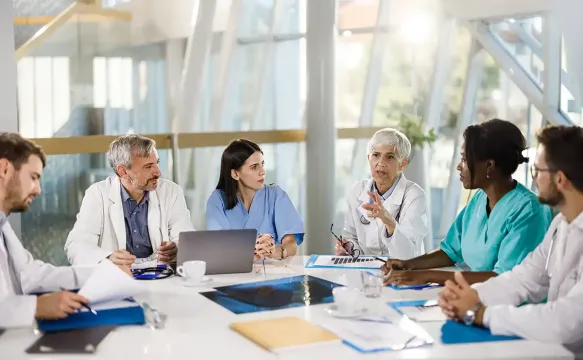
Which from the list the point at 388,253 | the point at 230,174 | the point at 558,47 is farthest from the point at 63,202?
the point at 558,47

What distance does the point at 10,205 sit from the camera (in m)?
2.49

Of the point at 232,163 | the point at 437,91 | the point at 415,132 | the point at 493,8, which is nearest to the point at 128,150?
the point at 232,163

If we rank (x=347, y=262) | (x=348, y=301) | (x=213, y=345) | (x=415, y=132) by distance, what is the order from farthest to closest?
1. (x=415, y=132)
2. (x=347, y=262)
3. (x=348, y=301)
4. (x=213, y=345)

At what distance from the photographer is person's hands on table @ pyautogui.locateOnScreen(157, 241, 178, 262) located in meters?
3.25

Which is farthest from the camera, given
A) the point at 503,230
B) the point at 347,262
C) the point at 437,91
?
the point at 437,91

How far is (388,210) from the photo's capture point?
152 inches

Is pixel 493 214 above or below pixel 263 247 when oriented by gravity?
above

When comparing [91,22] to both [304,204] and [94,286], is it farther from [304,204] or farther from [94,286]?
[94,286]

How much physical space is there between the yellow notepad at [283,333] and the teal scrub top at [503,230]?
0.97 m

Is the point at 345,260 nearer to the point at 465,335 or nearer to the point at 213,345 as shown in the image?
the point at 465,335

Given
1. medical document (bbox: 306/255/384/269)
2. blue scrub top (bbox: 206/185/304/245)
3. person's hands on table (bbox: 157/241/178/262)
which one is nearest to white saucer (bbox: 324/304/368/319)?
medical document (bbox: 306/255/384/269)

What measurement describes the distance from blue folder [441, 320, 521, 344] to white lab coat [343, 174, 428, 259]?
→ 1.38 meters

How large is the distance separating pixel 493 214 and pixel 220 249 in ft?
3.53

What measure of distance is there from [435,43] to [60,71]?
361 cm
